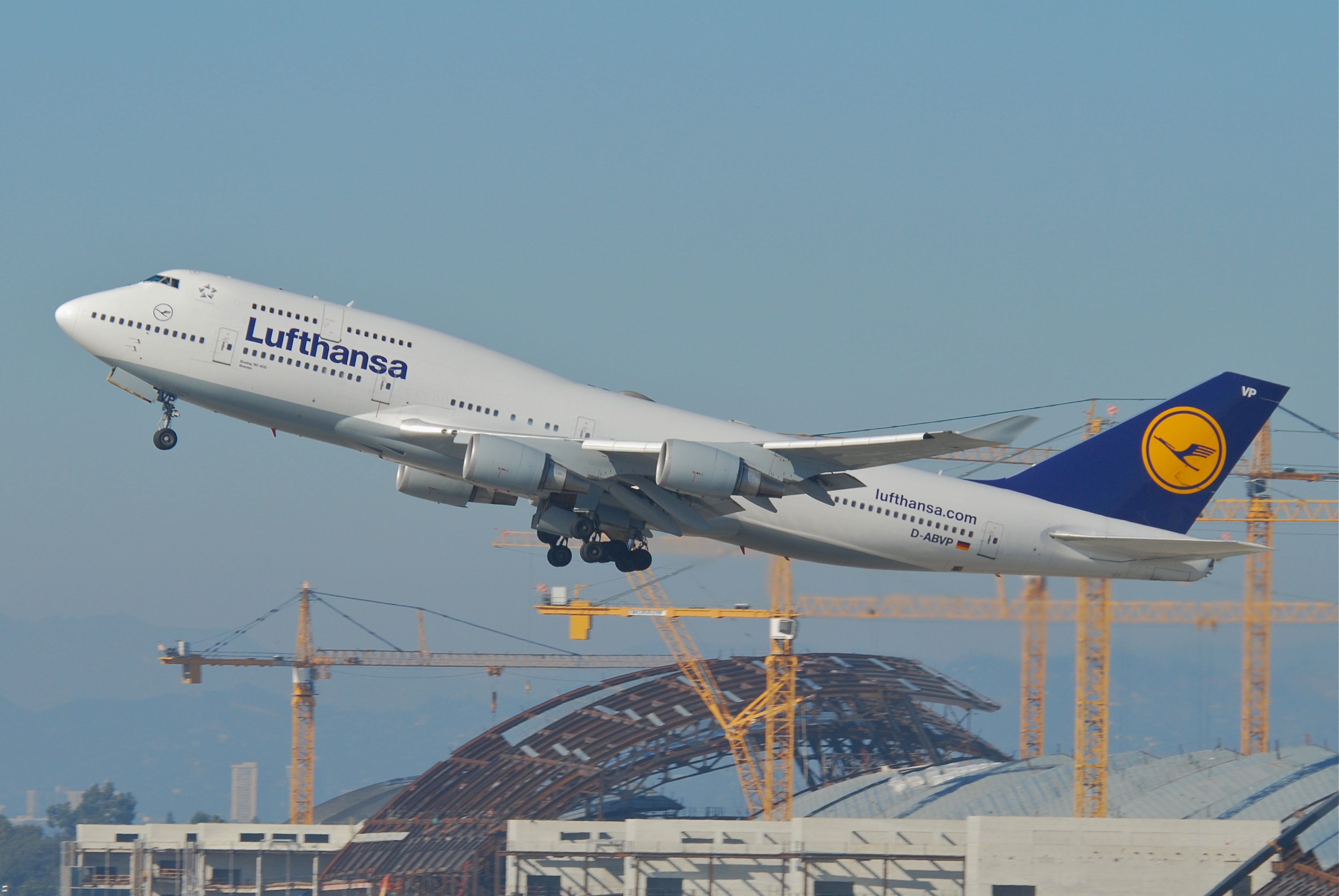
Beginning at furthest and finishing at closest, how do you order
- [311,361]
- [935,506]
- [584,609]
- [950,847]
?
[584,609]
[950,847]
[935,506]
[311,361]

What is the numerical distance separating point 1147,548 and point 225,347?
1056 inches

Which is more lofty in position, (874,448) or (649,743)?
(874,448)

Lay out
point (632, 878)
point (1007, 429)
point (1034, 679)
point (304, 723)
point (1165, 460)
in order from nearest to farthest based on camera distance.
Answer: point (1007, 429), point (1165, 460), point (632, 878), point (1034, 679), point (304, 723)

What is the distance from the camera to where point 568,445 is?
129 feet

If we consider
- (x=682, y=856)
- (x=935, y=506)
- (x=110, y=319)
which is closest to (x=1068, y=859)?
(x=682, y=856)

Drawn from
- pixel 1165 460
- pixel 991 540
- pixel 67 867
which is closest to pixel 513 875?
pixel 991 540

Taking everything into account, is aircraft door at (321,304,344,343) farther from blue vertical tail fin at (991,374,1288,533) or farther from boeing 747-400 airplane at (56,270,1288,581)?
blue vertical tail fin at (991,374,1288,533)

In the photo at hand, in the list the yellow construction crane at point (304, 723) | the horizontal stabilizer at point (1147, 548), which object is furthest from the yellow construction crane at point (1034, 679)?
the yellow construction crane at point (304, 723)

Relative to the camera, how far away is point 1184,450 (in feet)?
153

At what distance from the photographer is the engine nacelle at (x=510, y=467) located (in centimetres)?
3747

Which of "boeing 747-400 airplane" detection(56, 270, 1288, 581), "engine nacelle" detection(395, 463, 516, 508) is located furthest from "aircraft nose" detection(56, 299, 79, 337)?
"engine nacelle" detection(395, 463, 516, 508)

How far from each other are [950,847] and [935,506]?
2851 cm

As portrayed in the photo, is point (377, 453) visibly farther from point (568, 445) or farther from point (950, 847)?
point (950, 847)

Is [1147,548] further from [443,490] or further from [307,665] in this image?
[307,665]
